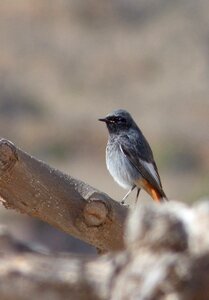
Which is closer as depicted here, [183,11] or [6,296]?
[6,296]

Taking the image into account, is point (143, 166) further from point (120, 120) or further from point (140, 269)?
point (140, 269)

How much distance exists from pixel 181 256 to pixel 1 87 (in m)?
27.7

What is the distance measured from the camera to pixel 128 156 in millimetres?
9086

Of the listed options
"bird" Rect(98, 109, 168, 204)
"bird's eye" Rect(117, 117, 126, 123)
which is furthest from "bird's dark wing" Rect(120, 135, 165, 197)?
"bird's eye" Rect(117, 117, 126, 123)

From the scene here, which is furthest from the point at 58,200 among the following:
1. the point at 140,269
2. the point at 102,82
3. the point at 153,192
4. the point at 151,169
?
the point at 102,82

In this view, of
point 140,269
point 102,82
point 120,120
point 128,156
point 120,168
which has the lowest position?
point 140,269

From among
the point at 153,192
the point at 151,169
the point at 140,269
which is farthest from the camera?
the point at 151,169

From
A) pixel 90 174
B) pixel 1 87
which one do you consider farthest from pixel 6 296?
pixel 1 87

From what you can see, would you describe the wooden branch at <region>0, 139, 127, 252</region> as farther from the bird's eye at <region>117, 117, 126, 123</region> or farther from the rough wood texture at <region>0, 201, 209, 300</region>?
the bird's eye at <region>117, 117, 126, 123</region>

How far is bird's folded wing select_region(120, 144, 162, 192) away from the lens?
8648mm

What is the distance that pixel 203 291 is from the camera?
271cm

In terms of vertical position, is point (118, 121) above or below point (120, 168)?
above

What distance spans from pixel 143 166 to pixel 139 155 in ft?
0.45

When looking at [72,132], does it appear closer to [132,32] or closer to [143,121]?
[143,121]
